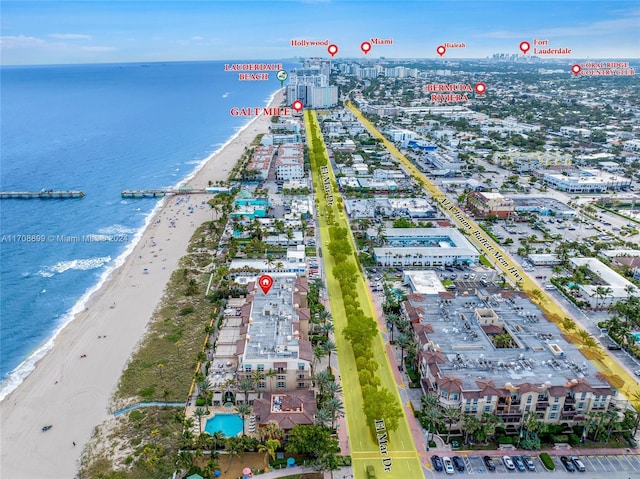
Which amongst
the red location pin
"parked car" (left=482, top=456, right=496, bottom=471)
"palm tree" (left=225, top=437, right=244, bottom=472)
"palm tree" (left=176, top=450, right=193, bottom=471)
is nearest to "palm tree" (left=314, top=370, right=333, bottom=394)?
"palm tree" (left=225, top=437, right=244, bottom=472)

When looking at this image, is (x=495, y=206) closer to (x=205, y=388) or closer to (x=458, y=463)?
(x=458, y=463)

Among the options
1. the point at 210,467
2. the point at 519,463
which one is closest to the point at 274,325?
the point at 210,467

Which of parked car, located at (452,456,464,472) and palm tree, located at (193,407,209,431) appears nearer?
parked car, located at (452,456,464,472)

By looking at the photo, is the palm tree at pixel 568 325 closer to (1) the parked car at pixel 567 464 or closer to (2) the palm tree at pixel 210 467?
(1) the parked car at pixel 567 464

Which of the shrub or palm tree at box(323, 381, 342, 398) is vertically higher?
palm tree at box(323, 381, 342, 398)

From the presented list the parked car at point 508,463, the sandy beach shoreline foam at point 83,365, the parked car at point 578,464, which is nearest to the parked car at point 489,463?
the parked car at point 508,463

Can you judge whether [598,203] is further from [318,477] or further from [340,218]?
[318,477]

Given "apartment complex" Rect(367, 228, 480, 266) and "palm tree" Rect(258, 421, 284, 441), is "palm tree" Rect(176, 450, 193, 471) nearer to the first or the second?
"palm tree" Rect(258, 421, 284, 441)

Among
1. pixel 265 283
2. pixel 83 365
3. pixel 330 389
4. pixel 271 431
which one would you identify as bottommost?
pixel 83 365

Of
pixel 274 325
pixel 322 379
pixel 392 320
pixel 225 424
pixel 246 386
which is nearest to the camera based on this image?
pixel 225 424
